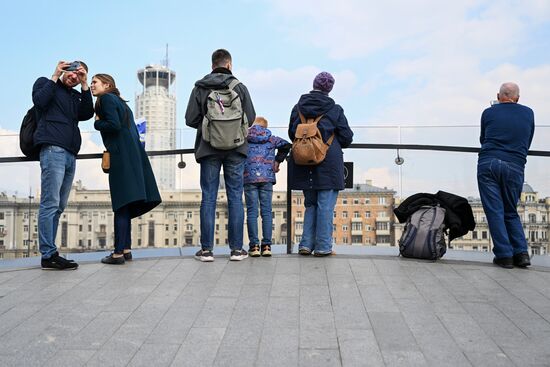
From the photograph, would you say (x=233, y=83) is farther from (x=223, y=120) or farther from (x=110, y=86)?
(x=110, y=86)

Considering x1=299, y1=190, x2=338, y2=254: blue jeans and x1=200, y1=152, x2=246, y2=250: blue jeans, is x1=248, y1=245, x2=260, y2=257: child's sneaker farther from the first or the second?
x1=299, y1=190, x2=338, y2=254: blue jeans

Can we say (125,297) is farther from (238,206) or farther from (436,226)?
(436,226)

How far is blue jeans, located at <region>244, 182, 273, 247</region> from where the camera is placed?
656cm

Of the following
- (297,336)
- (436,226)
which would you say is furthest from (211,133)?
(297,336)

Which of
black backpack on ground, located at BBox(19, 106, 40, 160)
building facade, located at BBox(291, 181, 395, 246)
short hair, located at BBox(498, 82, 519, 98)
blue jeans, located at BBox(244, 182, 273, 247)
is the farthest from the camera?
building facade, located at BBox(291, 181, 395, 246)

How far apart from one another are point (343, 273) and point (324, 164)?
1456mm

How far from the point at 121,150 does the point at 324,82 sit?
2.11 metres

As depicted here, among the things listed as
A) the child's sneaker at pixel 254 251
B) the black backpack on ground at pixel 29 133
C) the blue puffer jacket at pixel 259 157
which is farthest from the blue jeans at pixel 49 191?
the child's sneaker at pixel 254 251

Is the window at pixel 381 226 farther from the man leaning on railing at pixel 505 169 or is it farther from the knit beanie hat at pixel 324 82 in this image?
the knit beanie hat at pixel 324 82

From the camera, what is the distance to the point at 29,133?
581cm

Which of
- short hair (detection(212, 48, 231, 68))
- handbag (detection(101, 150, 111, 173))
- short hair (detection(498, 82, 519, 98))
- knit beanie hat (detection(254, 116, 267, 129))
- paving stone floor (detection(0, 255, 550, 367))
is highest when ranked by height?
short hair (detection(212, 48, 231, 68))

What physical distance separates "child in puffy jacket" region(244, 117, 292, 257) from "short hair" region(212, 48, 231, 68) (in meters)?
0.74

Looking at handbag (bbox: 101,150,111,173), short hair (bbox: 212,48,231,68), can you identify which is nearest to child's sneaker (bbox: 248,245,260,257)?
handbag (bbox: 101,150,111,173)

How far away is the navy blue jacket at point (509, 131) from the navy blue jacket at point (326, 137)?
53.9 inches
